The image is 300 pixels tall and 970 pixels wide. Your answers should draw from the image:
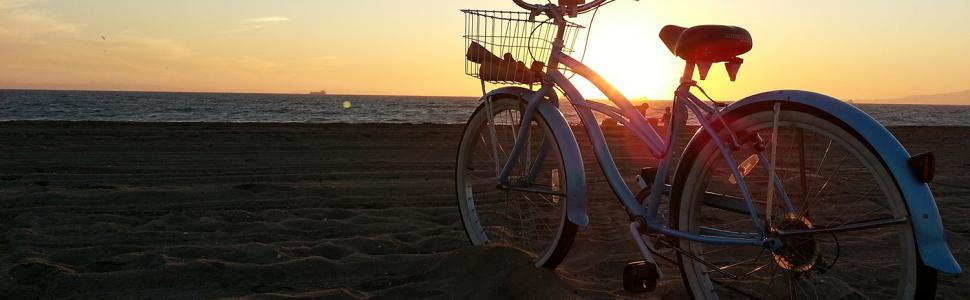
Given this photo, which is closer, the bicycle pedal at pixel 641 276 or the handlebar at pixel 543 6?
the bicycle pedal at pixel 641 276

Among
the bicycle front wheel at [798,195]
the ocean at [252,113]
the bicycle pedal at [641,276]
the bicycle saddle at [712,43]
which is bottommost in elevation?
the ocean at [252,113]

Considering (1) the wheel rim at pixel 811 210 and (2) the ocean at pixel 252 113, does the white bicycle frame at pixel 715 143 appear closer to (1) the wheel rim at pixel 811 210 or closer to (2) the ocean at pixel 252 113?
(1) the wheel rim at pixel 811 210

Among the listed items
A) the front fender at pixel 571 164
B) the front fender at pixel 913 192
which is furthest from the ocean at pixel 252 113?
the front fender at pixel 913 192

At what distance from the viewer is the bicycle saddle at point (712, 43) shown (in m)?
2.20

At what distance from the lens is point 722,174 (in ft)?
7.89

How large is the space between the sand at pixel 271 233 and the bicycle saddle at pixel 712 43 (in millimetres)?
1180

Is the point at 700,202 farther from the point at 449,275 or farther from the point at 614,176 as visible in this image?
the point at 449,275

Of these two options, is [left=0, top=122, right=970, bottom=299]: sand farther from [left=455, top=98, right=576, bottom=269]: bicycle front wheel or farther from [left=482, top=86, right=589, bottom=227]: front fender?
[left=482, top=86, right=589, bottom=227]: front fender

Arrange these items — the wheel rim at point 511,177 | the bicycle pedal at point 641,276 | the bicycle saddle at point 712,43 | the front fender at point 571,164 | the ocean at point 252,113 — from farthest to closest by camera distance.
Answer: the ocean at point 252,113 → the wheel rim at point 511,177 → the front fender at point 571,164 → the bicycle pedal at point 641,276 → the bicycle saddle at point 712,43

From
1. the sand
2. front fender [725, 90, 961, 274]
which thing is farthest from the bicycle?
the sand

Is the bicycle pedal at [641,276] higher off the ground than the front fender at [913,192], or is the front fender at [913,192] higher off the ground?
the front fender at [913,192]

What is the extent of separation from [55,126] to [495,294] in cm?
1356

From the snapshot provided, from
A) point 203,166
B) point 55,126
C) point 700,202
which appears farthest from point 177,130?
point 700,202

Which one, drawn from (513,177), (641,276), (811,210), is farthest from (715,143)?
(513,177)
